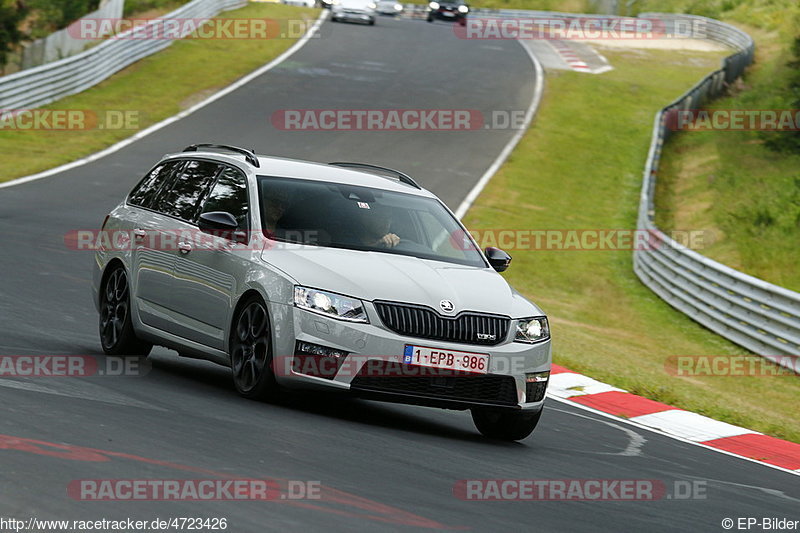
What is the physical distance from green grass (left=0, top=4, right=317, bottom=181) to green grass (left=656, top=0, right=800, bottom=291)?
40.5 feet

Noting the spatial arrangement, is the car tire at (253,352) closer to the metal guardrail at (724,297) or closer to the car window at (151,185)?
the car window at (151,185)

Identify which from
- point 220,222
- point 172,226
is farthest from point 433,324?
point 172,226

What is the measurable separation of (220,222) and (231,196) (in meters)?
0.67

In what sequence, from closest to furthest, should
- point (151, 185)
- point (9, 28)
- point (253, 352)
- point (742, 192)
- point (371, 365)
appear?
point (371, 365) → point (253, 352) → point (151, 185) → point (742, 192) → point (9, 28)

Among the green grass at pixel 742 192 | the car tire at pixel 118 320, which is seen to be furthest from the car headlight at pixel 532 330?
the green grass at pixel 742 192

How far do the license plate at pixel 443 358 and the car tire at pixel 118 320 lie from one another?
2.89m

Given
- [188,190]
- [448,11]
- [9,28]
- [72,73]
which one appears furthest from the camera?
[448,11]

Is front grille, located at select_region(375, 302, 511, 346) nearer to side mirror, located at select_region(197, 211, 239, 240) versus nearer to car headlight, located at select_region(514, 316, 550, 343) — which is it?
car headlight, located at select_region(514, 316, 550, 343)

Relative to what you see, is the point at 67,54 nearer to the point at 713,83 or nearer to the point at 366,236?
the point at 713,83

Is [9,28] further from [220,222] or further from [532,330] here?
[532,330]

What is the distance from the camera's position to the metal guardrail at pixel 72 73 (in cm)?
3008

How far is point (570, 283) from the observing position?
22188 millimetres

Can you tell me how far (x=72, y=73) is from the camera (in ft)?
110

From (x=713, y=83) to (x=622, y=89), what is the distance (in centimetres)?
342
